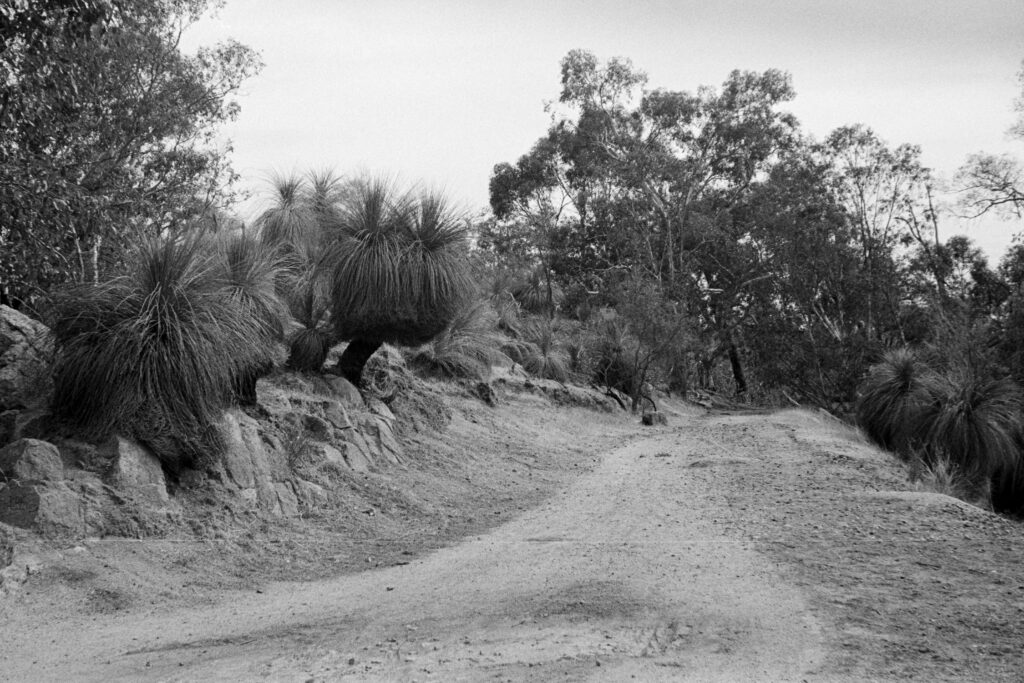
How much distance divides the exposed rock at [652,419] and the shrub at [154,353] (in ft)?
43.2

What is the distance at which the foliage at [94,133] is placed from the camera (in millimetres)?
7523

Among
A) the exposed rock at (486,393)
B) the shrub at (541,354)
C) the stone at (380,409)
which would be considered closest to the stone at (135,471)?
the stone at (380,409)

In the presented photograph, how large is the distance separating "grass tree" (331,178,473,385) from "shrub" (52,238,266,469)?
263 centimetres

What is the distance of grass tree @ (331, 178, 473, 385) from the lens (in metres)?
11.0

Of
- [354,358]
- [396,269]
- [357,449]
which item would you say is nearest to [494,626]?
[357,449]

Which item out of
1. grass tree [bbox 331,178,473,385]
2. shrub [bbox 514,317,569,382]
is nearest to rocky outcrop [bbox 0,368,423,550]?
grass tree [bbox 331,178,473,385]

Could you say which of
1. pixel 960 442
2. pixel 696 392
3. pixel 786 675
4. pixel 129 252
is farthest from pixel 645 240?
pixel 786 675

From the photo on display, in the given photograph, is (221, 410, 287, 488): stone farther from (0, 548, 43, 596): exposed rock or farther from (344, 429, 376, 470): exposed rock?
(0, 548, 43, 596): exposed rock

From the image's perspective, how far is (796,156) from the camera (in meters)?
35.5

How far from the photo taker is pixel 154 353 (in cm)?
769

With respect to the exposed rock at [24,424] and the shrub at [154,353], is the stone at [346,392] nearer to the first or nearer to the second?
the shrub at [154,353]

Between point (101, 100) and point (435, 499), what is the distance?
8897 millimetres

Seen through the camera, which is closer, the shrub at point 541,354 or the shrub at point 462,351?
the shrub at point 462,351

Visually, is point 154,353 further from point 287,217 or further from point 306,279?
point 287,217
